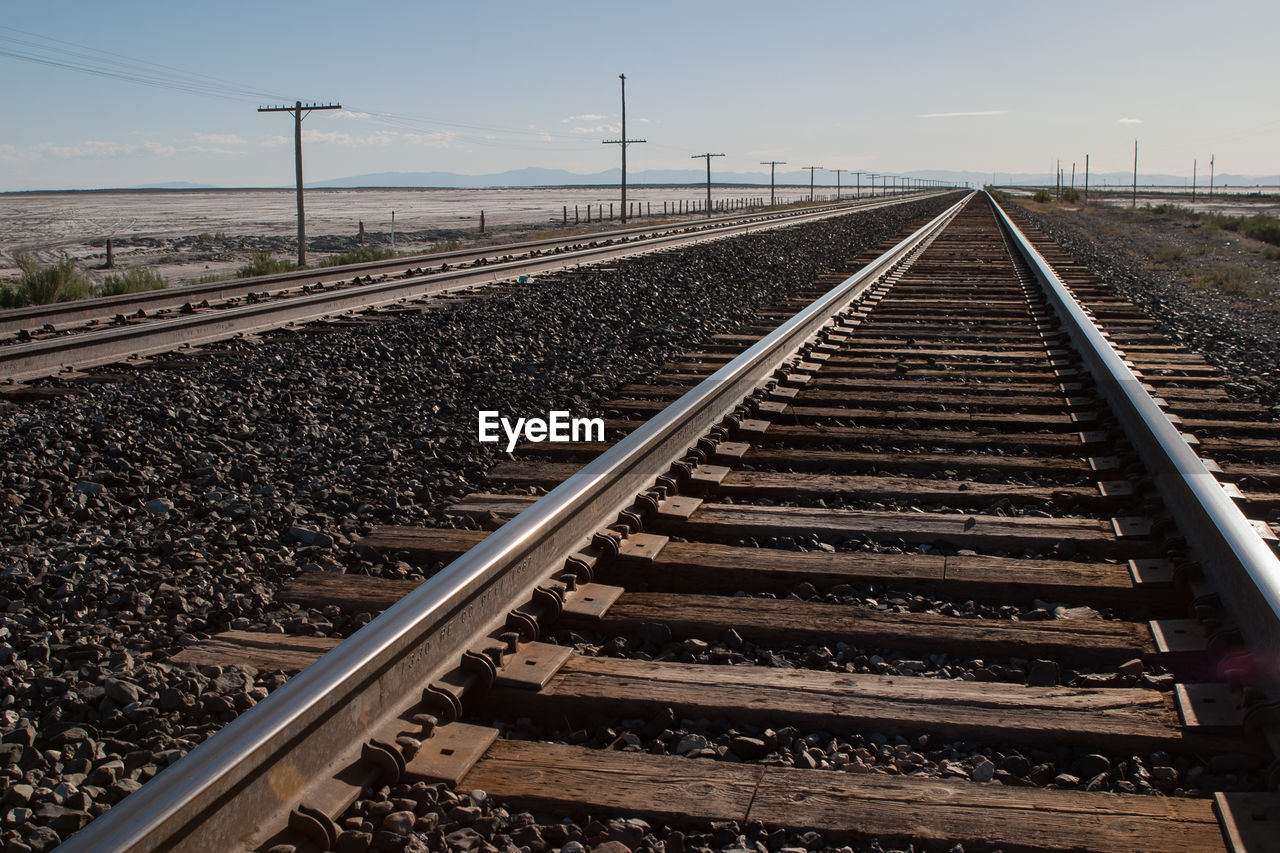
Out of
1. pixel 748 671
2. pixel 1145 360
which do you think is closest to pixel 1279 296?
pixel 1145 360

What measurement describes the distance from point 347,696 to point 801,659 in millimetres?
1255

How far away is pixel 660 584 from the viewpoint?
364 cm

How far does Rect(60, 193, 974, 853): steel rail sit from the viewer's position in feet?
6.19

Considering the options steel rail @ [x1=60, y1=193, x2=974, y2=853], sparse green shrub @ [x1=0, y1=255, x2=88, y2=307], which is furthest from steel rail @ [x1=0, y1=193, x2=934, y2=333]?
steel rail @ [x1=60, y1=193, x2=974, y2=853]

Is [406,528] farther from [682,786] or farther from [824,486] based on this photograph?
[682,786]

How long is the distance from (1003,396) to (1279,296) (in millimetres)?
13402

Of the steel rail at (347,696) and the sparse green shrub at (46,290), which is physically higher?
the sparse green shrub at (46,290)

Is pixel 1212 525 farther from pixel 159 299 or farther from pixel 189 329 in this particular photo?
pixel 159 299

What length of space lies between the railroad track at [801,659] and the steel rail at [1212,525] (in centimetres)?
2

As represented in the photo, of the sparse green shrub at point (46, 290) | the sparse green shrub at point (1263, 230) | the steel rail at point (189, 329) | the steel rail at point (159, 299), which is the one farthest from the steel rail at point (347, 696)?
the sparse green shrub at point (1263, 230)

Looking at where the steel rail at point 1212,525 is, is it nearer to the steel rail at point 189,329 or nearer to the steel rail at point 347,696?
the steel rail at point 347,696

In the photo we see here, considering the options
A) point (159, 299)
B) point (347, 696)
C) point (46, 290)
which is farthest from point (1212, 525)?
point (46, 290)

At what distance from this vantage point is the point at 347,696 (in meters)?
Answer: 2.37

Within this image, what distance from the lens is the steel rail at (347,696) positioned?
74.3 inches
